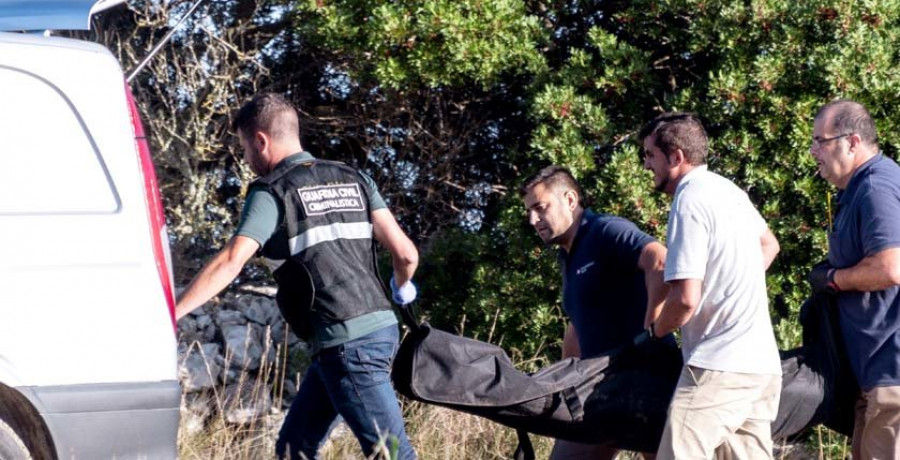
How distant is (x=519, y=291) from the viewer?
22.7ft

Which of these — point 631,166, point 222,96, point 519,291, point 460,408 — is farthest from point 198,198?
point 460,408

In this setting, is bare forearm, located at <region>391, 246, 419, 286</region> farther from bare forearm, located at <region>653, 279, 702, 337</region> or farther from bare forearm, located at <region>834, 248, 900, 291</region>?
bare forearm, located at <region>834, 248, 900, 291</region>

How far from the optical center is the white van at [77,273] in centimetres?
359

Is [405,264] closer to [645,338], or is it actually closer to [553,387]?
[553,387]

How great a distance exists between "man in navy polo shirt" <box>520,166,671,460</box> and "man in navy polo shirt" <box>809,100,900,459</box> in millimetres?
687

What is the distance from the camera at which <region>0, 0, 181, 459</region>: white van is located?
3594 mm

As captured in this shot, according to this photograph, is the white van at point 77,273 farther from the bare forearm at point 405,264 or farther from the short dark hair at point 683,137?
the short dark hair at point 683,137

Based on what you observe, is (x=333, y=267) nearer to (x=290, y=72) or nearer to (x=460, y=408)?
(x=460, y=408)

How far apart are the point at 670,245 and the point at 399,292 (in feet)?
3.67

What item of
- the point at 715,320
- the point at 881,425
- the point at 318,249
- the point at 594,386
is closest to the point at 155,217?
the point at 318,249

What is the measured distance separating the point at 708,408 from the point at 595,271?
0.78 metres

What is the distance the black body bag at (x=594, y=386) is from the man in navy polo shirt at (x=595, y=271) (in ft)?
0.82

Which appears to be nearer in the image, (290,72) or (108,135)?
(108,135)

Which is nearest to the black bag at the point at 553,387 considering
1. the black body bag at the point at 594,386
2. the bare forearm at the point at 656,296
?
the black body bag at the point at 594,386
